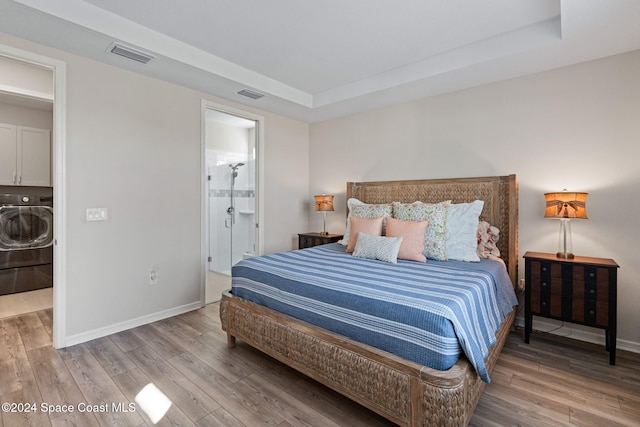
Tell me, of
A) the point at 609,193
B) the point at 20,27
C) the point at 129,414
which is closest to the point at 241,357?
the point at 129,414

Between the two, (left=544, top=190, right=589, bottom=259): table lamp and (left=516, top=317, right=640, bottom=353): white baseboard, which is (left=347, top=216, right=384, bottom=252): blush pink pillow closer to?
(left=544, top=190, right=589, bottom=259): table lamp

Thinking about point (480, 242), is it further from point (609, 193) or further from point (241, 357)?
point (241, 357)

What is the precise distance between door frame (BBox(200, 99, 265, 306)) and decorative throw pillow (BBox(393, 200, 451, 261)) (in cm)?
204

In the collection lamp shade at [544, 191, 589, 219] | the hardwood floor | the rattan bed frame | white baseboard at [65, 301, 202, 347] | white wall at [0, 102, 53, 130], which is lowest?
the hardwood floor

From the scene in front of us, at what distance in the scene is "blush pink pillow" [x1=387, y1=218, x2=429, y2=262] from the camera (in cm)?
266

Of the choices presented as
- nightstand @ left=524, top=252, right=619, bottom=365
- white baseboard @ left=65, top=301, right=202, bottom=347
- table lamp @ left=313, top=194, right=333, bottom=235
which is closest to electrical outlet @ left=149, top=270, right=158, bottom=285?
white baseboard @ left=65, top=301, right=202, bottom=347

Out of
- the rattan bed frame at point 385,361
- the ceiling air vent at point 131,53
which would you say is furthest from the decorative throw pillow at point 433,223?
the ceiling air vent at point 131,53

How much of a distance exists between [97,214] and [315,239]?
2472 millimetres

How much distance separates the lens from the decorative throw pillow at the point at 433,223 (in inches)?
107

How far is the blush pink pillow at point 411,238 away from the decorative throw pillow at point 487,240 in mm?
582

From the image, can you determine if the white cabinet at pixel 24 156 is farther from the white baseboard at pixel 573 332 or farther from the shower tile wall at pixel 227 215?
the white baseboard at pixel 573 332

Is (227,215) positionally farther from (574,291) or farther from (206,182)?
(574,291)

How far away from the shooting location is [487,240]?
292cm

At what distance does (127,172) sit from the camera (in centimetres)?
297
